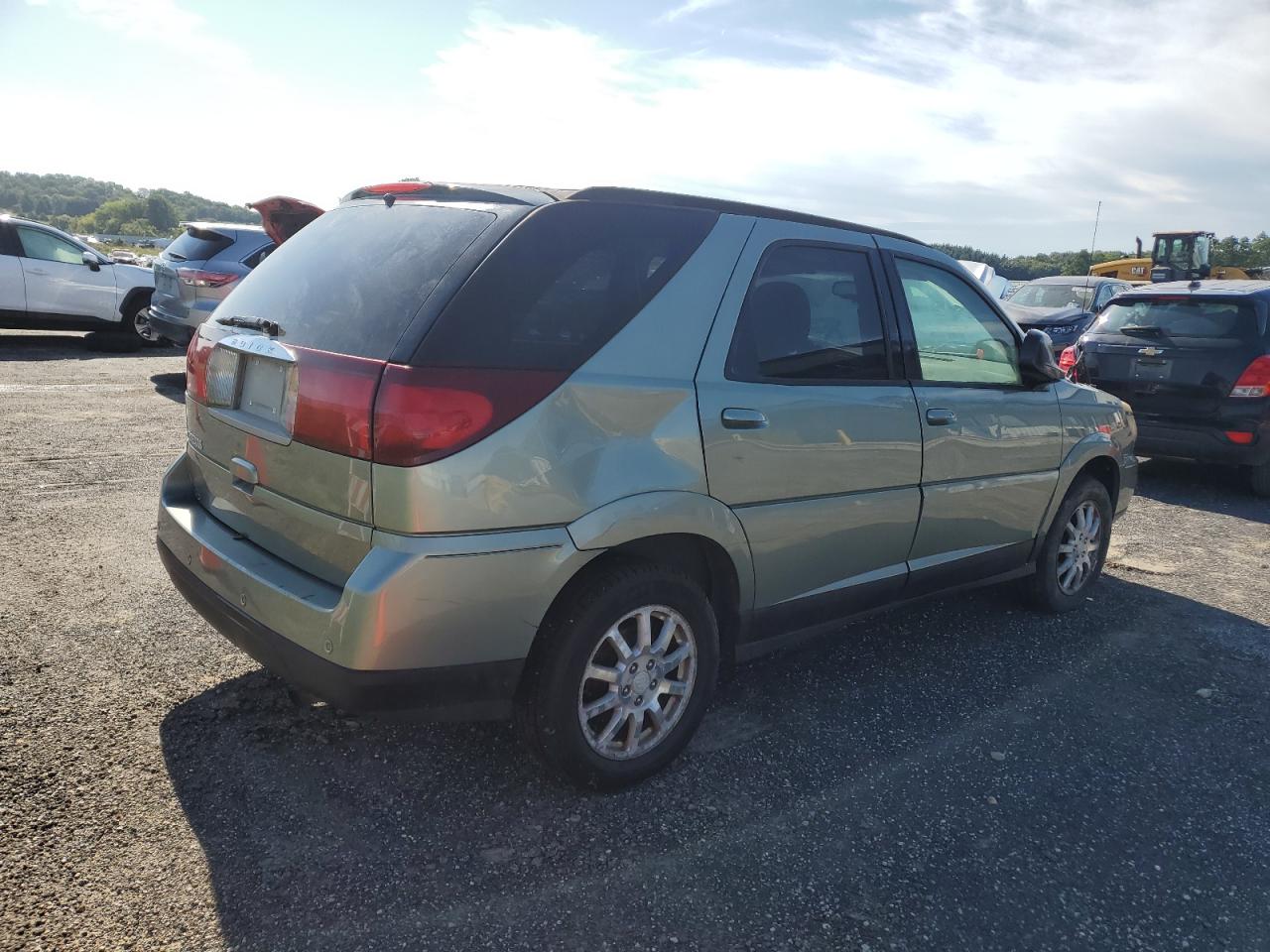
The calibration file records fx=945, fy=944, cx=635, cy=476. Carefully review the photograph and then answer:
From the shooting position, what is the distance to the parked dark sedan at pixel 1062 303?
1324 cm

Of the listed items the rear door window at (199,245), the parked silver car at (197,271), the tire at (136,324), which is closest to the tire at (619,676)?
the parked silver car at (197,271)

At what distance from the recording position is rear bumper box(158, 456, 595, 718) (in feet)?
7.94

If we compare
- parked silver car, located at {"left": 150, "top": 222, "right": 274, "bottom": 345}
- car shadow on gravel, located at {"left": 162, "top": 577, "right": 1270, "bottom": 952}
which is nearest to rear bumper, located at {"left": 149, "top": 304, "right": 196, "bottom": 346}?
parked silver car, located at {"left": 150, "top": 222, "right": 274, "bottom": 345}

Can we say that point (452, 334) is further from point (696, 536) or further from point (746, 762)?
point (746, 762)

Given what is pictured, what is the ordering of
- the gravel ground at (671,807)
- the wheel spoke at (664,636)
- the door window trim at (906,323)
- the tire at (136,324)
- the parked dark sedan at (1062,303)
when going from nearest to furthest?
1. the gravel ground at (671,807)
2. the wheel spoke at (664,636)
3. the door window trim at (906,323)
4. the tire at (136,324)
5. the parked dark sedan at (1062,303)

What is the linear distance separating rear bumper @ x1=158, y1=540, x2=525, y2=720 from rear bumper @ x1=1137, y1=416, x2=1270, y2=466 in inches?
266

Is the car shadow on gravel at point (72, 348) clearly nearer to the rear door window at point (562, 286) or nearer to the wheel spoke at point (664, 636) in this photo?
the rear door window at point (562, 286)

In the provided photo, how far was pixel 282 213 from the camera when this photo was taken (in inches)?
204

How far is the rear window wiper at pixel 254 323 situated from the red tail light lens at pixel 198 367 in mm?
89

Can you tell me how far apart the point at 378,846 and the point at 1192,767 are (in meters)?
2.80

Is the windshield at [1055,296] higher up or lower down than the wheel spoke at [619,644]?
higher up

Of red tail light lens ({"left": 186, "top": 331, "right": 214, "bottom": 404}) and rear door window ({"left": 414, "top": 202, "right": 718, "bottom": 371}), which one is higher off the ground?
rear door window ({"left": 414, "top": 202, "right": 718, "bottom": 371})

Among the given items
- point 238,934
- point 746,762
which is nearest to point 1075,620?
point 746,762

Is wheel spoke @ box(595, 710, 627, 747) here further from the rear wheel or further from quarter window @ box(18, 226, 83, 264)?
quarter window @ box(18, 226, 83, 264)
